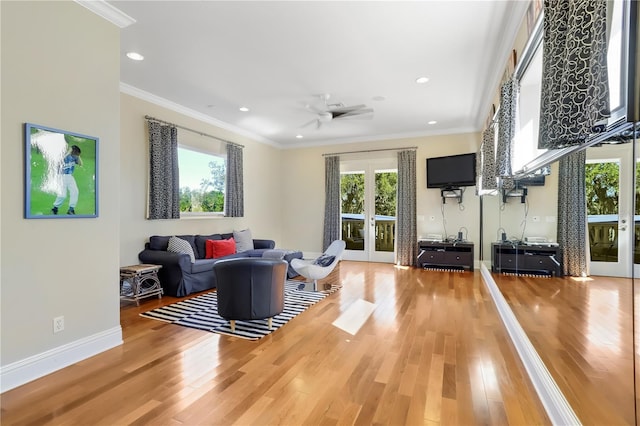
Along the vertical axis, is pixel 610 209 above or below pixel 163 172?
below

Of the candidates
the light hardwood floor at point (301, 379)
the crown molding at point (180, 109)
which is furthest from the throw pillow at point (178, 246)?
the crown molding at point (180, 109)

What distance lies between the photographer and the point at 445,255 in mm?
6645

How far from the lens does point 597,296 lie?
1.78m

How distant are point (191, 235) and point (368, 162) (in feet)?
14.3

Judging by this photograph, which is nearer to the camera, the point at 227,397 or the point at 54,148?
the point at 227,397

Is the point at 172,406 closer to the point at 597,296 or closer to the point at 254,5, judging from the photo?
the point at 597,296

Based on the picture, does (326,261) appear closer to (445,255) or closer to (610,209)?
(445,255)

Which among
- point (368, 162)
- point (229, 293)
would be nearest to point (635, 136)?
point (229, 293)

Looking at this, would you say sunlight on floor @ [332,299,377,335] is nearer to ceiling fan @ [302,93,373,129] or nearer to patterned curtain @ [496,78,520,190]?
patterned curtain @ [496,78,520,190]

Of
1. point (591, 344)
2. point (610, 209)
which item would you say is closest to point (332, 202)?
point (591, 344)

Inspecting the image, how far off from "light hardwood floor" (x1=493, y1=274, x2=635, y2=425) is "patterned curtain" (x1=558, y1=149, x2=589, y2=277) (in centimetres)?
12

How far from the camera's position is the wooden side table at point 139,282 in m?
4.18

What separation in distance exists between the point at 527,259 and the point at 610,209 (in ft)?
6.23

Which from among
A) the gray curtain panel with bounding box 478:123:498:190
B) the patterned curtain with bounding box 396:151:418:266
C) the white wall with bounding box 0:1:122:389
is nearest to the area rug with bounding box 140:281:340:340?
the white wall with bounding box 0:1:122:389
